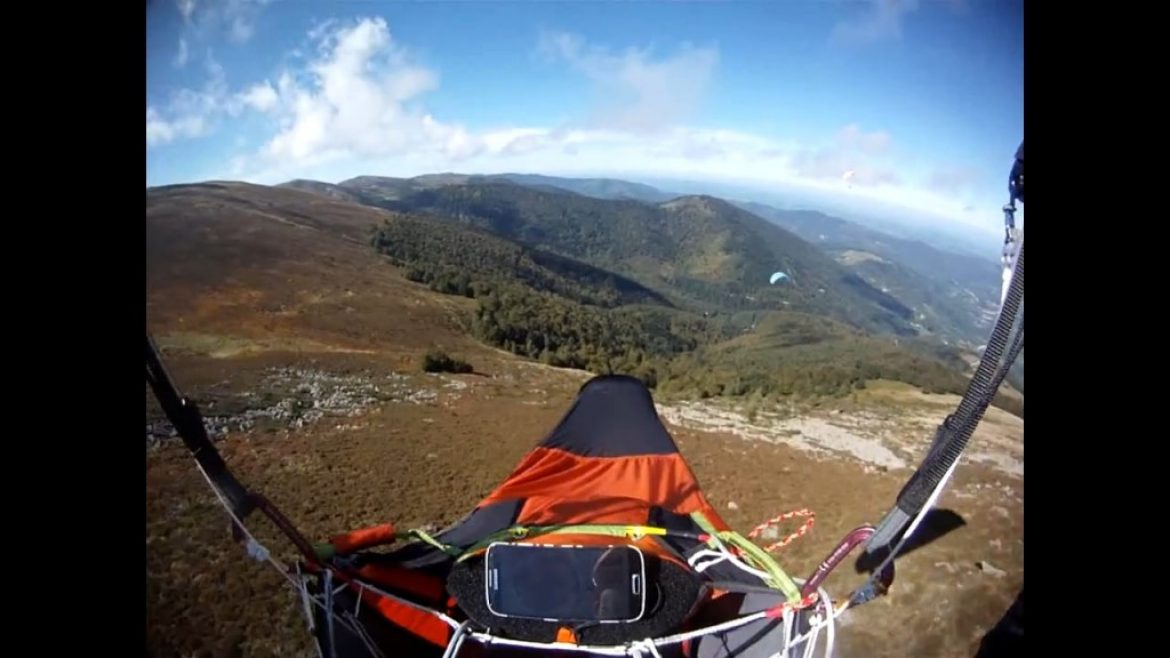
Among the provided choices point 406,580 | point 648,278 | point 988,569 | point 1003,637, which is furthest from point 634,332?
point 406,580

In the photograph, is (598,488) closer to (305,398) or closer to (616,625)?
(616,625)

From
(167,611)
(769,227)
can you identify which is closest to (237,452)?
(167,611)

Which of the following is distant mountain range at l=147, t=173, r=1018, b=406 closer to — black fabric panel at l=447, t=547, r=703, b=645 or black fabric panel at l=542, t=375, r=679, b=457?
black fabric panel at l=542, t=375, r=679, b=457

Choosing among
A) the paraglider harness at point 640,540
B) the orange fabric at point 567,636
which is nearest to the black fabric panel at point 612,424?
the paraglider harness at point 640,540

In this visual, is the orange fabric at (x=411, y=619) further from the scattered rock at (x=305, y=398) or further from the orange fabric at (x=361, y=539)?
the scattered rock at (x=305, y=398)

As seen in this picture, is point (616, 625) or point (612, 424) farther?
point (612, 424)

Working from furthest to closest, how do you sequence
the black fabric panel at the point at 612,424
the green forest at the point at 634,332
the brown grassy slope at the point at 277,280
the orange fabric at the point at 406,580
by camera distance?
the green forest at the point at 634,332 < the brown grassy slope at the point at 277,280 < the black fabric panel at the point at 612,424 < the orange fabric at the point at 406,580

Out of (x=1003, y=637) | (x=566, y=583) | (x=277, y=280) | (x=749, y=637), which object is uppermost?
(x=277, y=280)

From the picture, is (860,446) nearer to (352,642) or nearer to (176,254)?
(352,642)
